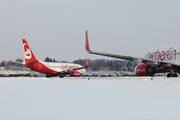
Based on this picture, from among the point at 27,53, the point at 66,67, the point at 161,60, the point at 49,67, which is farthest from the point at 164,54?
the point at 66,67

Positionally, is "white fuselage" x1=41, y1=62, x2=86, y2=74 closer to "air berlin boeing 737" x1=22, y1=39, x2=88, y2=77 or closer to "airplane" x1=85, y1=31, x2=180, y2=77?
"air berlin boeing 737" x1=22, y1=39, x2=88, y2=77

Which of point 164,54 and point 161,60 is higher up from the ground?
point 164,54

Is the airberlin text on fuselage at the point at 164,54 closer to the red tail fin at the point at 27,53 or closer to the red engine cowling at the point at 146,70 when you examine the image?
the red engine cowling at the point at 146,70

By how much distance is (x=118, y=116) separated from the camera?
7328mm

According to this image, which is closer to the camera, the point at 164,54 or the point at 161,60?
the point at 164,54

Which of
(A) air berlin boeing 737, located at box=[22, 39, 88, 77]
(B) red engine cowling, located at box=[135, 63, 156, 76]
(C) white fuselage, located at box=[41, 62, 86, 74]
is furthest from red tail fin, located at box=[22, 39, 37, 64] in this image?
(B) red engine cowling, located at box=[135, 63, 156, 76]

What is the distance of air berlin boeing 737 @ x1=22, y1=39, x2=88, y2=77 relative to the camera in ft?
159

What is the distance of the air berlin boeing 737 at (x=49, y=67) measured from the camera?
48.3 metres

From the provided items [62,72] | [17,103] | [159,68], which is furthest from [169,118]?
[62,72]

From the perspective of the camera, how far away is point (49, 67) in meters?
54.3

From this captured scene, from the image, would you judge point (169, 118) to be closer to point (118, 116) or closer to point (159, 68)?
point (118, 116)

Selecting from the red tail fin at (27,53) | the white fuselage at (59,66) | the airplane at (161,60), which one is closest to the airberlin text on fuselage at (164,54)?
the airplane at (161,60)

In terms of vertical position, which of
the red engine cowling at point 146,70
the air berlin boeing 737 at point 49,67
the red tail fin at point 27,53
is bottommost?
the red engine cowling at point 146,70

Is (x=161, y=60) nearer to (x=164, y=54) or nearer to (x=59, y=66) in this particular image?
(x=164, y=54)
